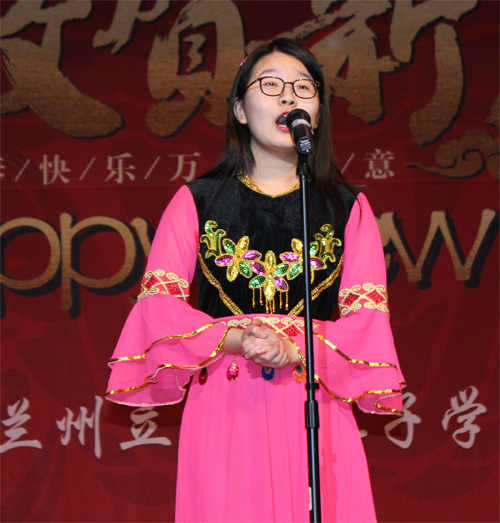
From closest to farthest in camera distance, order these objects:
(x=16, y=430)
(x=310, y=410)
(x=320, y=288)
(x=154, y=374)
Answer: (x=310, y=410) → (x=154, y=374) → (x=320, y=288) → (x=16, y=430)

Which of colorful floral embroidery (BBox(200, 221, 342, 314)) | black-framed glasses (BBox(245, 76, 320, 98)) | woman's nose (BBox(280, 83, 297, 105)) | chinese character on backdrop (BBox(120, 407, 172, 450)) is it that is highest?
black-framed glasses (BBox(245, 76, 320, 98))

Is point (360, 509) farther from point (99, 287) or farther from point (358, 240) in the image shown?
point (99, 287)

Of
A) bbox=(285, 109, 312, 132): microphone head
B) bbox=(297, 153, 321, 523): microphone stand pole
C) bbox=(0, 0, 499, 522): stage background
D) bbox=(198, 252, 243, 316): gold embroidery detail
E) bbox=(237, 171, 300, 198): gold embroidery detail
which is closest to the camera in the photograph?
bbox=(297, 153, 321, 523): microphone stand pole

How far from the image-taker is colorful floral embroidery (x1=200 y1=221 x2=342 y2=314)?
148 cm

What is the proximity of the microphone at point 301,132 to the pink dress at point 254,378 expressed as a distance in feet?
1.16

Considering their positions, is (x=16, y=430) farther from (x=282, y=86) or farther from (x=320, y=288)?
(x=282, y=86)

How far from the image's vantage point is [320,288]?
58.6 inches

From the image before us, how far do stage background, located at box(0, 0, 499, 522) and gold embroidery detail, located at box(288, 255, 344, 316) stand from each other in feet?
4.43

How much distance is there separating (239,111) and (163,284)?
1.71ft

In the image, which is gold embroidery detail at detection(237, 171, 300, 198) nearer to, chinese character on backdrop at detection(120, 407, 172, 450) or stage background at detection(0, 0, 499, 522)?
stage background at detection(0, 0, 499, 522)

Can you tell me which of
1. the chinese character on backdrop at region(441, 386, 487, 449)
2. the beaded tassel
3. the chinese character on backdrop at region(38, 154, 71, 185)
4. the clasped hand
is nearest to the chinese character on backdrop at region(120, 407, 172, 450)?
the chinese character on backdrop at region(38, 154, 71, 185)

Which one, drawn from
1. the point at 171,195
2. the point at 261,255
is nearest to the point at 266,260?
the point at 261,255

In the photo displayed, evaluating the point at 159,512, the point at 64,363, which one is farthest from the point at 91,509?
the point at 64,363

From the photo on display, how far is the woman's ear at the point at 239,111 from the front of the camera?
1.65 m
